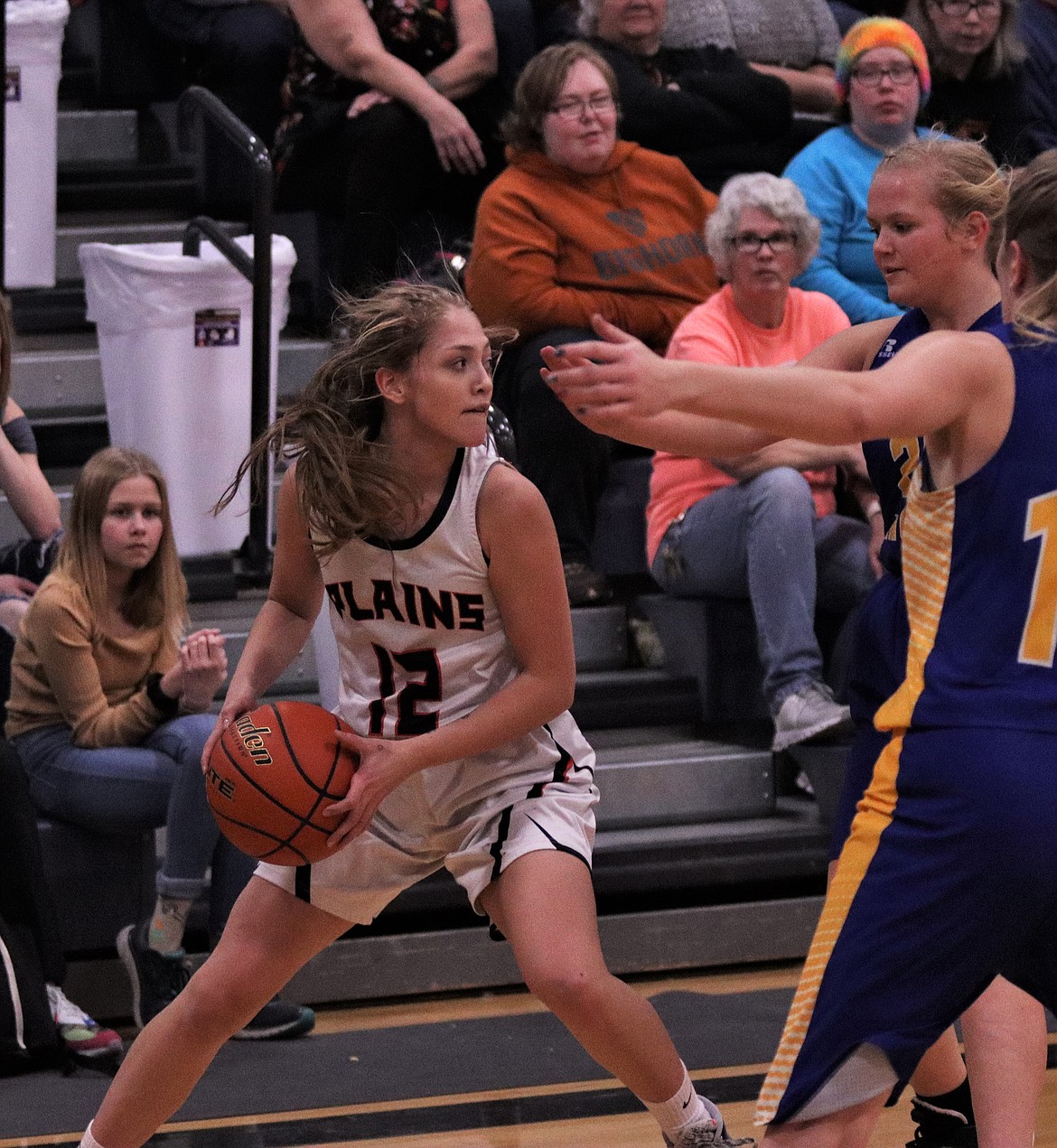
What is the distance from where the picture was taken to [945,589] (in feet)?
7.98

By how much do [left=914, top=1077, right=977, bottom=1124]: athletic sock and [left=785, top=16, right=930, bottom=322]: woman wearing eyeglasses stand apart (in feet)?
9.53

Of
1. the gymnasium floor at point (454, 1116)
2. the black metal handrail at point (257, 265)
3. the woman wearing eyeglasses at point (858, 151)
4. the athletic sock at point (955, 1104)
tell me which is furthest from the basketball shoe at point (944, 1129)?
the woman wearing eyeglasses at point (858, 151)

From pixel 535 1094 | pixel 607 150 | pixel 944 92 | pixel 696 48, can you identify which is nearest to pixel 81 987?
pixel 535 1094

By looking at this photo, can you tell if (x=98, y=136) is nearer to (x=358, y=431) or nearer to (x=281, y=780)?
(x=358, y=431)

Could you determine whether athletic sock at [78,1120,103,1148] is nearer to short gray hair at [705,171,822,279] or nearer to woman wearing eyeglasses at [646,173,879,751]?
woman wearing eyeglasses at [646,173,879,751]

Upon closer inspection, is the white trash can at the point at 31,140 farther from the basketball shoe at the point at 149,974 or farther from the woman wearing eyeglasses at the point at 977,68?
the woman wearing eyeglasses at the point at 977,68

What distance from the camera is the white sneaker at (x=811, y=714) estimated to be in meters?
4.95

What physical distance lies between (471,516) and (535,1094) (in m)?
1.45

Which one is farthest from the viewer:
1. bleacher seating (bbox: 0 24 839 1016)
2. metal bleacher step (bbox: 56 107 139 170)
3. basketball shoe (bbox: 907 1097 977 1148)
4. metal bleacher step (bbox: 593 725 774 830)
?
metal bleacher step (bbox: 56 107 139 170)

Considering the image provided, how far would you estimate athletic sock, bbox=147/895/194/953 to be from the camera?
170 inches

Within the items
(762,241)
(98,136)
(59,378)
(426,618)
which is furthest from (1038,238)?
(98,136)

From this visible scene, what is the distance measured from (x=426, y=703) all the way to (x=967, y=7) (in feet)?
14.0

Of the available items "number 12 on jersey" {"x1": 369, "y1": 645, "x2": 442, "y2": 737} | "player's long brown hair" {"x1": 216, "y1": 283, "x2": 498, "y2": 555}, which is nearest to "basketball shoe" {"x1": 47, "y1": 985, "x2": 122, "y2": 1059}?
"number 12 on jersey" {"x1": 369, "y1": 645, "x2": 442, "y2": 737}

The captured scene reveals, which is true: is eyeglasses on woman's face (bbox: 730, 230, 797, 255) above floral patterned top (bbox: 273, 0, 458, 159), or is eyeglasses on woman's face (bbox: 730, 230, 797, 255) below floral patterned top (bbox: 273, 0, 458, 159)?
below
